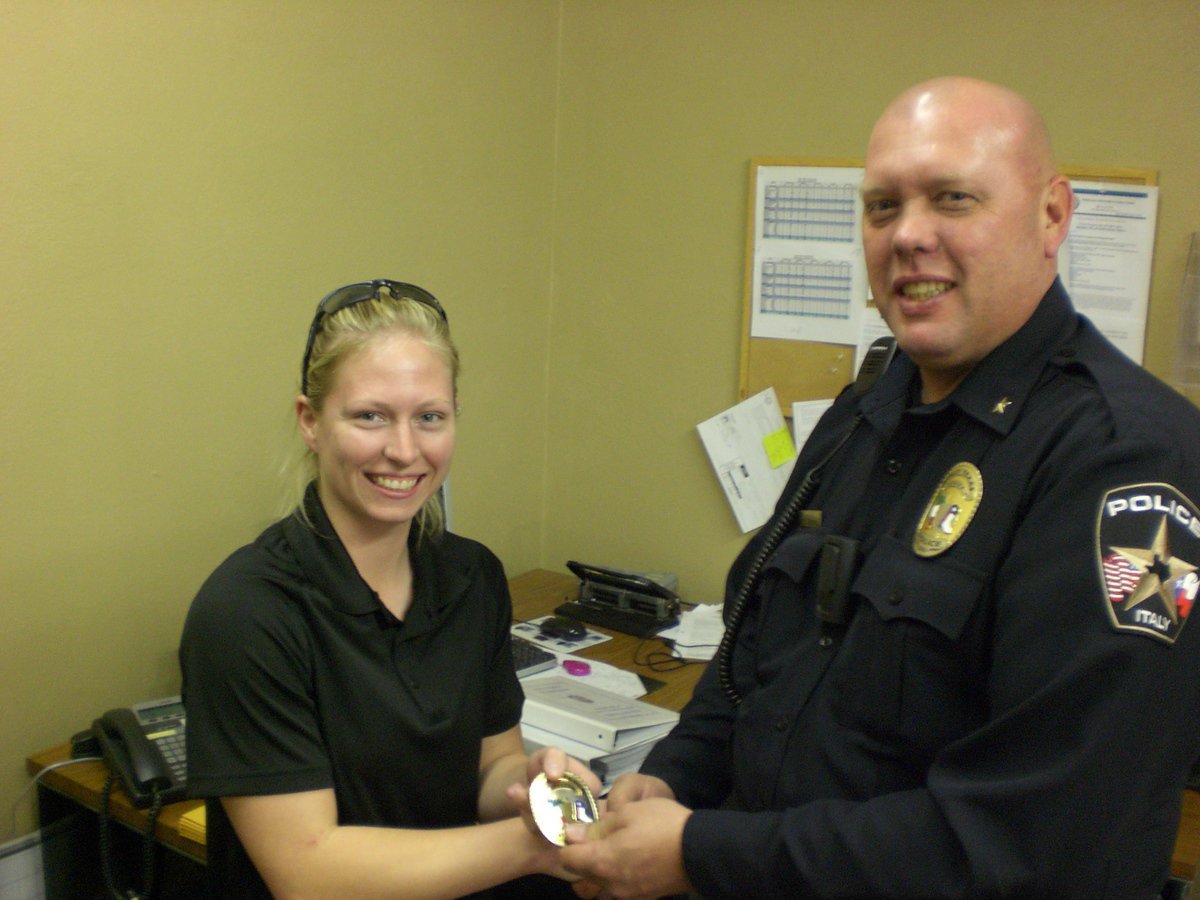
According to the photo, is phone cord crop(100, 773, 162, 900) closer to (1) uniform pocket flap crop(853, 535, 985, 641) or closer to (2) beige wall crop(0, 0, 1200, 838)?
(2) beige wall crop(0, 0, 1200, 838)

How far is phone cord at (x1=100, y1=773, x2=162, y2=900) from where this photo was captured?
5.37ft

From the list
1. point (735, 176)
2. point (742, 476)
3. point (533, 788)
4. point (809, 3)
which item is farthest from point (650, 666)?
point (809, 3)

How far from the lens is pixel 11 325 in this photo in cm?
168

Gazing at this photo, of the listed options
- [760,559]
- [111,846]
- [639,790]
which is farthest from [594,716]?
[111,846]

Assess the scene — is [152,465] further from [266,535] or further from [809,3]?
[809,3]

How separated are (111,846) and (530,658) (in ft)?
2.79

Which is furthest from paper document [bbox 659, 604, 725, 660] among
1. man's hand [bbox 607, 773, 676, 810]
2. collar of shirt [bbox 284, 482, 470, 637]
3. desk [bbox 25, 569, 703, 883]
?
collar of shirt [bbox 284, 482, 470, 637]

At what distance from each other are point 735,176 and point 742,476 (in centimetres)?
77

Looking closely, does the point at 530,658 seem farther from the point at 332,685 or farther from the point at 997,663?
the point at 997,663

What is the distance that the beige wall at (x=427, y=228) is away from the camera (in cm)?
176

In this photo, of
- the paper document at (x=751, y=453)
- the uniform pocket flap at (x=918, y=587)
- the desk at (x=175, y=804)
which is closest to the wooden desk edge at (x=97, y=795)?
the desk at (x=175, y=804)

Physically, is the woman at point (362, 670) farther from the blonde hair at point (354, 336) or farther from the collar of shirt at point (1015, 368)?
the collar of shirt at point (1015, 368)

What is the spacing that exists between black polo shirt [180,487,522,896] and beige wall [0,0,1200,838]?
63 cm

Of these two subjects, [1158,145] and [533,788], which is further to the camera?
[1158,145]
